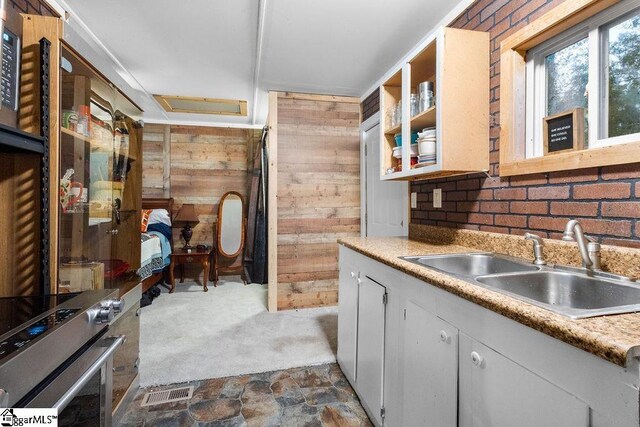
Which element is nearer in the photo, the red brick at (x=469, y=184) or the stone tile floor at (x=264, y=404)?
the stone tile floor at (x=264, y=404)

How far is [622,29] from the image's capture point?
4.01 feet

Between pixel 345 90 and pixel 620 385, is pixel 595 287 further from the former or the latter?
pixel 345 90

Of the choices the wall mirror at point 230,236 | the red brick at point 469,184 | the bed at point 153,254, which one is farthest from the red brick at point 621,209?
the wall mirror at point 230,236

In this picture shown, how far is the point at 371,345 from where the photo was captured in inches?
63.5

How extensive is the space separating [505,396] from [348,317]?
1.23 meters

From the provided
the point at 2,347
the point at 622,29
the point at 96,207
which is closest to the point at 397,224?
the point at 622,29

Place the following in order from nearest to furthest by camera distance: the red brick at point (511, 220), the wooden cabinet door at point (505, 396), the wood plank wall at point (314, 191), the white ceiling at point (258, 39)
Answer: the wooden cabinet door at point (505, 396) < the red brick at point (511, 220) < the white ceiling at point (258, 39) < the wood plank wall at point (314, 191)

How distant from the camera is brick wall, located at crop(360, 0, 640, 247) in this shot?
1114 millimetres

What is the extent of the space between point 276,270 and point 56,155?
2333 mm

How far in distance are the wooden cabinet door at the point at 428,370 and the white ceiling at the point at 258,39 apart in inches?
74.1

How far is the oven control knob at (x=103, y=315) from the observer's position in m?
0.92

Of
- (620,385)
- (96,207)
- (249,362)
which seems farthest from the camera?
(249,362)

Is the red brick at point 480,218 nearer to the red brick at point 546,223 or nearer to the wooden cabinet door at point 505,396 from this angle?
the red brick at point 546,223

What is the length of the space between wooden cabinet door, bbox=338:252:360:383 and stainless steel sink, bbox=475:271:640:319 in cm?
84
